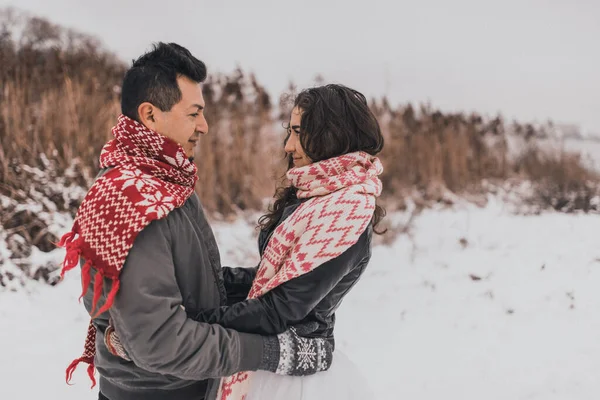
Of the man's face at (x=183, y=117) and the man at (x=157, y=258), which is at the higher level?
the man's face at (x=183, y=117)

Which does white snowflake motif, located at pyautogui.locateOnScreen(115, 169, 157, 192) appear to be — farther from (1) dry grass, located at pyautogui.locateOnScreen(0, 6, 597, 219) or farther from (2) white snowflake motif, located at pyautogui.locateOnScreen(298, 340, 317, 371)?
(1) dry grass, located at pyautogui.locateOnScreen(0, 6, 597, 219)

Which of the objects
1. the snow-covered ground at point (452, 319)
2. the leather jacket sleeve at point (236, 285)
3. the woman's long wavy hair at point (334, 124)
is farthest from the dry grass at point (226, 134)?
the woman's long wavy hair at point (334, 124)

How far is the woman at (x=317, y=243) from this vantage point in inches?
54.2

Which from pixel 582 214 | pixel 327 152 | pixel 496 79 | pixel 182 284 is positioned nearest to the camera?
pixel 182 284

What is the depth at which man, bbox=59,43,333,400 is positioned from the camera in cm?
116

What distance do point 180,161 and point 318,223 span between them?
1.39 feet

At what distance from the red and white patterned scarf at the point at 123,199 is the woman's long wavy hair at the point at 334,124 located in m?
0.42

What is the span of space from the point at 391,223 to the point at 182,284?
15.1 ft

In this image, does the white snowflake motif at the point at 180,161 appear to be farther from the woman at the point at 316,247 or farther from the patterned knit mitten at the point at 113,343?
the patterned knit mitten at the point at 113,343

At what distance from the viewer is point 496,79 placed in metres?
9.30

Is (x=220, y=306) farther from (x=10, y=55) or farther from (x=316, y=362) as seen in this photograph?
(x=10, y=55)

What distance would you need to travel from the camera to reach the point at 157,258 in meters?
1.19

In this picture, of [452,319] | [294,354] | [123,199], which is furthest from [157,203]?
[452,319]

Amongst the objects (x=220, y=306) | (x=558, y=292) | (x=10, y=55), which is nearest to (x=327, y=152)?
(x=220, y=306)
